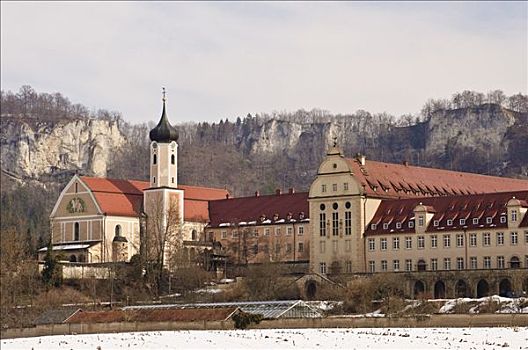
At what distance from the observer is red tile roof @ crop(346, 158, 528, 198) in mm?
112000

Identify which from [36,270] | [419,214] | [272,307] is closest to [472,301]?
[272,307]

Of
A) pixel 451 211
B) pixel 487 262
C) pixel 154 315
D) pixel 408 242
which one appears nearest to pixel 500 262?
pixel 487 262

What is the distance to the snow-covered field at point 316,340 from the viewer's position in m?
52.7

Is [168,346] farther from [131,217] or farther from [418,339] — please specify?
[131,217]

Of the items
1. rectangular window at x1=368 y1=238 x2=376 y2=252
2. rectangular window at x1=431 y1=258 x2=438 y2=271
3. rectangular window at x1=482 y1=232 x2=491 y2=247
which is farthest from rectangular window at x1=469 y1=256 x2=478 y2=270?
rectangular window at x1=368 y1=238 x2=376 y2=252

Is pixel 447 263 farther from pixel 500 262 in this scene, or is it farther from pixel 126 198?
pixel 126 198

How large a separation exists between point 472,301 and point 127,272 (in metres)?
33.0

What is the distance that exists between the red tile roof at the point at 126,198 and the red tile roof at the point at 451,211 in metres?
24.5

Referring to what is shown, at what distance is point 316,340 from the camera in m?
55.8

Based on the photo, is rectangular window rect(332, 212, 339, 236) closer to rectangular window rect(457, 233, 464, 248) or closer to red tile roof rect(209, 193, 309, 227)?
red tile roof rect(209, 193, 309, 227)

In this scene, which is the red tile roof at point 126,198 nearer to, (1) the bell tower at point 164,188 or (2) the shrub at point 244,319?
(1) the bell tower at point 164,188

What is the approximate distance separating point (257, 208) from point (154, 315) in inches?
1973

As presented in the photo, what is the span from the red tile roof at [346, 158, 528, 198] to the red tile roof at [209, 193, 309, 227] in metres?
8.63

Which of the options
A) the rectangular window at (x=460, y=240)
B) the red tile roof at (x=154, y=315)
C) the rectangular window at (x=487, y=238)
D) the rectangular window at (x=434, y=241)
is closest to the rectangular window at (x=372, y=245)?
the rectangular window at (x=434, y=241)
